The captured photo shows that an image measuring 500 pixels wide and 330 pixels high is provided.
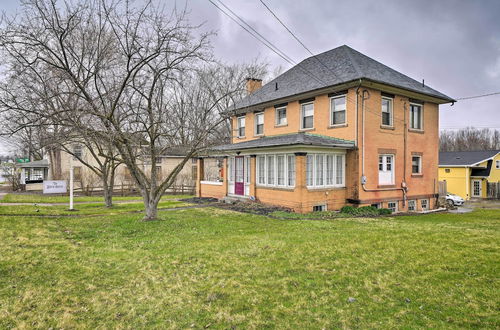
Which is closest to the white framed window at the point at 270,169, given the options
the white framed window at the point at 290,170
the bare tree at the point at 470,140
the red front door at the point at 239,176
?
the white framed window at the point at 290,170

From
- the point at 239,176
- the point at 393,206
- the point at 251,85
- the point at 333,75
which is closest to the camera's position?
the point at 333,75

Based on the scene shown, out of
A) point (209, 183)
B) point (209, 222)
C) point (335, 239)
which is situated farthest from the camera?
point (209, 183)

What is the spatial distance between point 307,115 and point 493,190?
29226mm

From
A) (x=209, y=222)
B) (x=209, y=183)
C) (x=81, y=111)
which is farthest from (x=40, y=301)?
(x=209, y=183)

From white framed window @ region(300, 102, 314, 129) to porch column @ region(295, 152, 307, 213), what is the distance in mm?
4063

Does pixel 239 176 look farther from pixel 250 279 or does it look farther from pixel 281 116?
pixel 250 279

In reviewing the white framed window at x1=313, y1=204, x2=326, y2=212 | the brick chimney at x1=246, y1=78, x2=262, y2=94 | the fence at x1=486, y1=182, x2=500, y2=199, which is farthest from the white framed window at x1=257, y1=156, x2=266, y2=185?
the fence at x1=486, y1=182, x2=500, y2=199

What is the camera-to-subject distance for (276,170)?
15.9 meters

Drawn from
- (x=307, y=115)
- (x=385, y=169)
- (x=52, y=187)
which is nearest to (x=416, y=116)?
(x=385, y=169)

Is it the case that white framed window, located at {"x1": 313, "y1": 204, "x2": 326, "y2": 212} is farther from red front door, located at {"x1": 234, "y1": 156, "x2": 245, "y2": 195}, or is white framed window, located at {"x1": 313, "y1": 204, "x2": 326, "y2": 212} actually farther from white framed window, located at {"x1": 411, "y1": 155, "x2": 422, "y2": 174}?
white framed window, located at {"x1": 411, "y1": 155, "x2": 422, "y2": 174}

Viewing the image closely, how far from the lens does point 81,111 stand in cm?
956

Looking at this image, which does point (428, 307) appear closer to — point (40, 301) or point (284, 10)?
point (40, 301)

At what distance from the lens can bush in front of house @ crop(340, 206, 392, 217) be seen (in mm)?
14395

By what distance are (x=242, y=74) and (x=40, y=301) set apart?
111 ft
